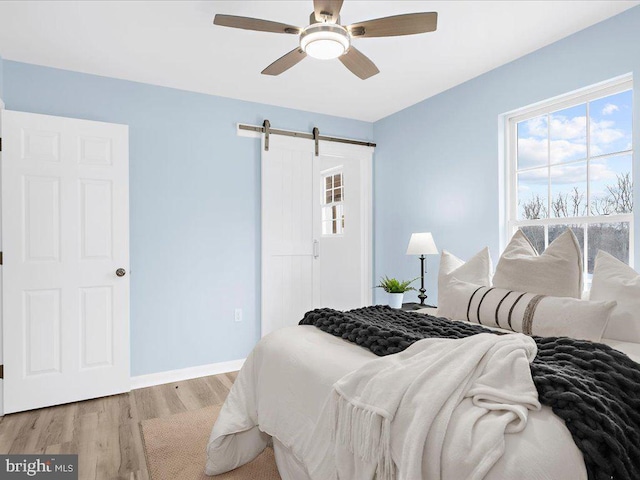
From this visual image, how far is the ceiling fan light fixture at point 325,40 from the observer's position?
203 centimetres

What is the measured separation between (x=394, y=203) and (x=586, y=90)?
2.01 meters

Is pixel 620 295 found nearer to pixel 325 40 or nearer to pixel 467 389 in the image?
pixel 467 389

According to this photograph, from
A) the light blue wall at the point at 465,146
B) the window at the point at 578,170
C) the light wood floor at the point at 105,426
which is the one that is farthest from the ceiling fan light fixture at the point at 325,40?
the light wood floor at the point at 105,426

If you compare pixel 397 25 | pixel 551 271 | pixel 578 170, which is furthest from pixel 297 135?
pixel 551 271

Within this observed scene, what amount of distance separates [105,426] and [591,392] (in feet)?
9.01

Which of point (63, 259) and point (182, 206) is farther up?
point (182, 206)

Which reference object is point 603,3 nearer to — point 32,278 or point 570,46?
point 570,46

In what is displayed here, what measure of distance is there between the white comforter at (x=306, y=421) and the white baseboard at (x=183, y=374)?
5.48 feet

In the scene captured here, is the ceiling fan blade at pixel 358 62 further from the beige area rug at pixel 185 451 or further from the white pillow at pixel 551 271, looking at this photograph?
the beige area rug at pixel 185 451

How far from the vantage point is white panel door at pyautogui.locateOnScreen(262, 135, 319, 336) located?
4.02 metres

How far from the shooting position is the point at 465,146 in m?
3.53

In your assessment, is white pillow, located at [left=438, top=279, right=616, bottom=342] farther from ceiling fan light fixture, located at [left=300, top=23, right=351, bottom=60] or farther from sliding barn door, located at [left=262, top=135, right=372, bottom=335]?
sliding barn door, located at [left=262, top=135, right=372, bottom=335]

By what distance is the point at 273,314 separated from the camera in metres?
4.05

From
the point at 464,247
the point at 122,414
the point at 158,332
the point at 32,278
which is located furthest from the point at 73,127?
the point at 464,247
